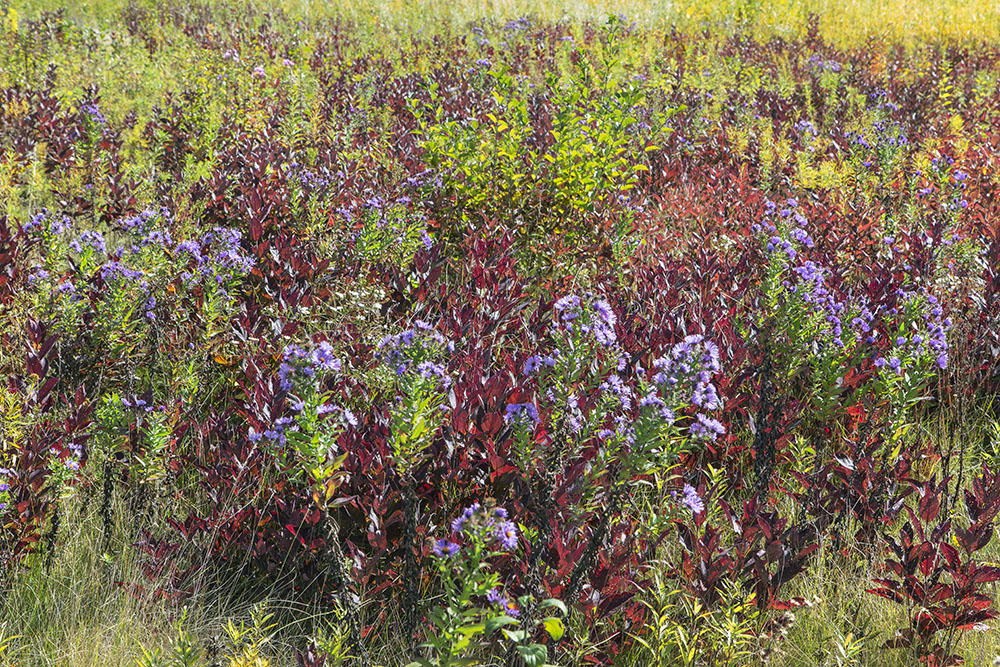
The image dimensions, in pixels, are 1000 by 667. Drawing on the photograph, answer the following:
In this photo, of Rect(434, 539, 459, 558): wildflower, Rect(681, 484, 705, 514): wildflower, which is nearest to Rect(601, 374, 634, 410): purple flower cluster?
Rect(681, 484, 705, 514): wildflower

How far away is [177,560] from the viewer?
8.25ft

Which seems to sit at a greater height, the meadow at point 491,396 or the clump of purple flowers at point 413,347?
the clump of purple flowers at point 413,347

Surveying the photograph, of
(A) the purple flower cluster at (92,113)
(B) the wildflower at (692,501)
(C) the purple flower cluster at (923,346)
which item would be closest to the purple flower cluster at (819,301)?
(C) the purple flower cluster at (923,346)

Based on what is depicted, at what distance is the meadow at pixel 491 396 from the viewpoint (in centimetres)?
229

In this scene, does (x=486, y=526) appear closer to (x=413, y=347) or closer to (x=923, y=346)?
(x=413, y=347)

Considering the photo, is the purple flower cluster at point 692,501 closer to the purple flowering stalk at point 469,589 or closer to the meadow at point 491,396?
the meadow at point 491,396

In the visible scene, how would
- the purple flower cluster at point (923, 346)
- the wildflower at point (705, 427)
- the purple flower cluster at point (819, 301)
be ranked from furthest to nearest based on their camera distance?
the purple flower cluster at point (819, 301)
the purple flower cluster at point (923, 346)
the wildflower at point (705, 427)

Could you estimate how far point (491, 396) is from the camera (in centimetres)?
292

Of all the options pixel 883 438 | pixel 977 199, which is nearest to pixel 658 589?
pixel 883 438

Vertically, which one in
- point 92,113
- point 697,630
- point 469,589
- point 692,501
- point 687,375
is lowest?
point 697,630

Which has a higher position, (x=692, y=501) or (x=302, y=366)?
(x=302, y=366)

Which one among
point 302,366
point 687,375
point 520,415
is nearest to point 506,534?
point 520,415

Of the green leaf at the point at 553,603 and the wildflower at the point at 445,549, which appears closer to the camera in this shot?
the green leaf at the point at 553,603

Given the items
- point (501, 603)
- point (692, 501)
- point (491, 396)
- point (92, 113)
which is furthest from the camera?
point (92, 113)
